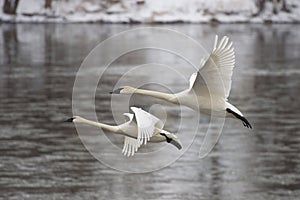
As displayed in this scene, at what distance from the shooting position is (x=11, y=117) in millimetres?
28109

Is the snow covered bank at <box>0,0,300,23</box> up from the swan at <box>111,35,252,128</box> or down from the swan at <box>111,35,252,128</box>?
up

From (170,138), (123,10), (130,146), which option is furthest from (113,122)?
(123,10)

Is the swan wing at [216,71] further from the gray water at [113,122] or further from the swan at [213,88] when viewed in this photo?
the gray water at [113,122]

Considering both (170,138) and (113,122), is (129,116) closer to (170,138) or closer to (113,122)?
(170,138)

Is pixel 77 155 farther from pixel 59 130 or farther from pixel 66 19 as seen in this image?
pixel 66 19

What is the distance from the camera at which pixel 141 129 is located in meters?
2.98

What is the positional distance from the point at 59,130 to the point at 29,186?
6.72 m

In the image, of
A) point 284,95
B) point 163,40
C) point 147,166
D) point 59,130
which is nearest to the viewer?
point 147,166

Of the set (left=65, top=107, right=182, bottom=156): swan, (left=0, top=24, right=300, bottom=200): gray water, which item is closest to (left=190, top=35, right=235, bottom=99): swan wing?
(left=65, top=107, right=182, bottom=156): swan

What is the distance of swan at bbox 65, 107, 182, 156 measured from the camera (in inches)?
117

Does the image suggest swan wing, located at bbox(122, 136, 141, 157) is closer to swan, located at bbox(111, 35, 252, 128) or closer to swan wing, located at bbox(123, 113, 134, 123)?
swan wing, located at bbox(123, 113, 134, 123)

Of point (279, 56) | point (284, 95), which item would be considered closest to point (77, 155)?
point (284, 95)

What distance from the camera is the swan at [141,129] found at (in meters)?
2.97

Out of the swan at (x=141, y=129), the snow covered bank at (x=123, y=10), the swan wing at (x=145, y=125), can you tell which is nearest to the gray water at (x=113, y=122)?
the snow covered bank at (x=123, y=10)
